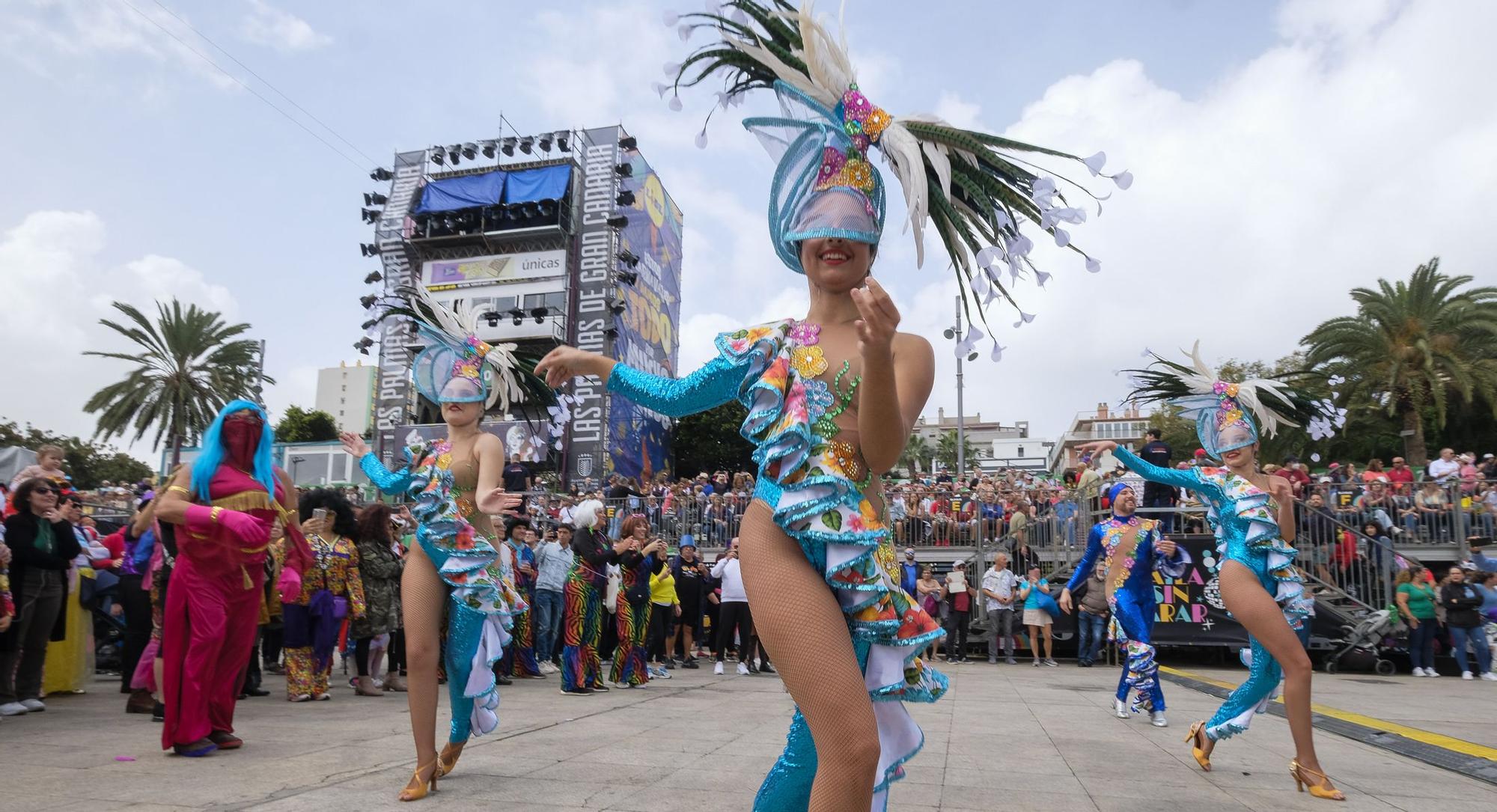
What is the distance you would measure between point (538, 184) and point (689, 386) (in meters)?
43.5

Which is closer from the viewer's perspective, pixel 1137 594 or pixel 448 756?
pixel 448 756

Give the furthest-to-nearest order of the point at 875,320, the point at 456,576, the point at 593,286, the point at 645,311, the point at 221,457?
the point at 645,311 < the point at 593,286 < the point at 221,457 < the point at 456,576 < the point at 875,320

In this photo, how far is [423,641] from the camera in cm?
462

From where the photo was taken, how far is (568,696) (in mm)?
9555

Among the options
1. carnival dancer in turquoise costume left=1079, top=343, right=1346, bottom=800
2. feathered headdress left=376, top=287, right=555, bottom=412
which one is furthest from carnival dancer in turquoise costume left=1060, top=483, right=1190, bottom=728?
feathered headdress left=376, top=287, right=555, bottom=412

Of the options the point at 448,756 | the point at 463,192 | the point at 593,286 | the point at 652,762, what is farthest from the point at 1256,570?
the point at 463,192

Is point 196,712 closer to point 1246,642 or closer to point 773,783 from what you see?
point 773,783

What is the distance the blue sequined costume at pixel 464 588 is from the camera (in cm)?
477

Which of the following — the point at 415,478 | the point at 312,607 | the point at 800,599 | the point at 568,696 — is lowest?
the point at 568,696

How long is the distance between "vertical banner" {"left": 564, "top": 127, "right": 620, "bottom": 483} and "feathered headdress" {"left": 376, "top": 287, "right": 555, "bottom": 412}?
33751 millimetres

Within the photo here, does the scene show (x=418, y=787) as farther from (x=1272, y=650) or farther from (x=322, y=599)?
(x=322, y=599)

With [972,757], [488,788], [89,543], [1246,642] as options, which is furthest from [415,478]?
[1246,642]

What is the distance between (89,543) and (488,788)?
7451mm

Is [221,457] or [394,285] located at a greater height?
[394,285]
